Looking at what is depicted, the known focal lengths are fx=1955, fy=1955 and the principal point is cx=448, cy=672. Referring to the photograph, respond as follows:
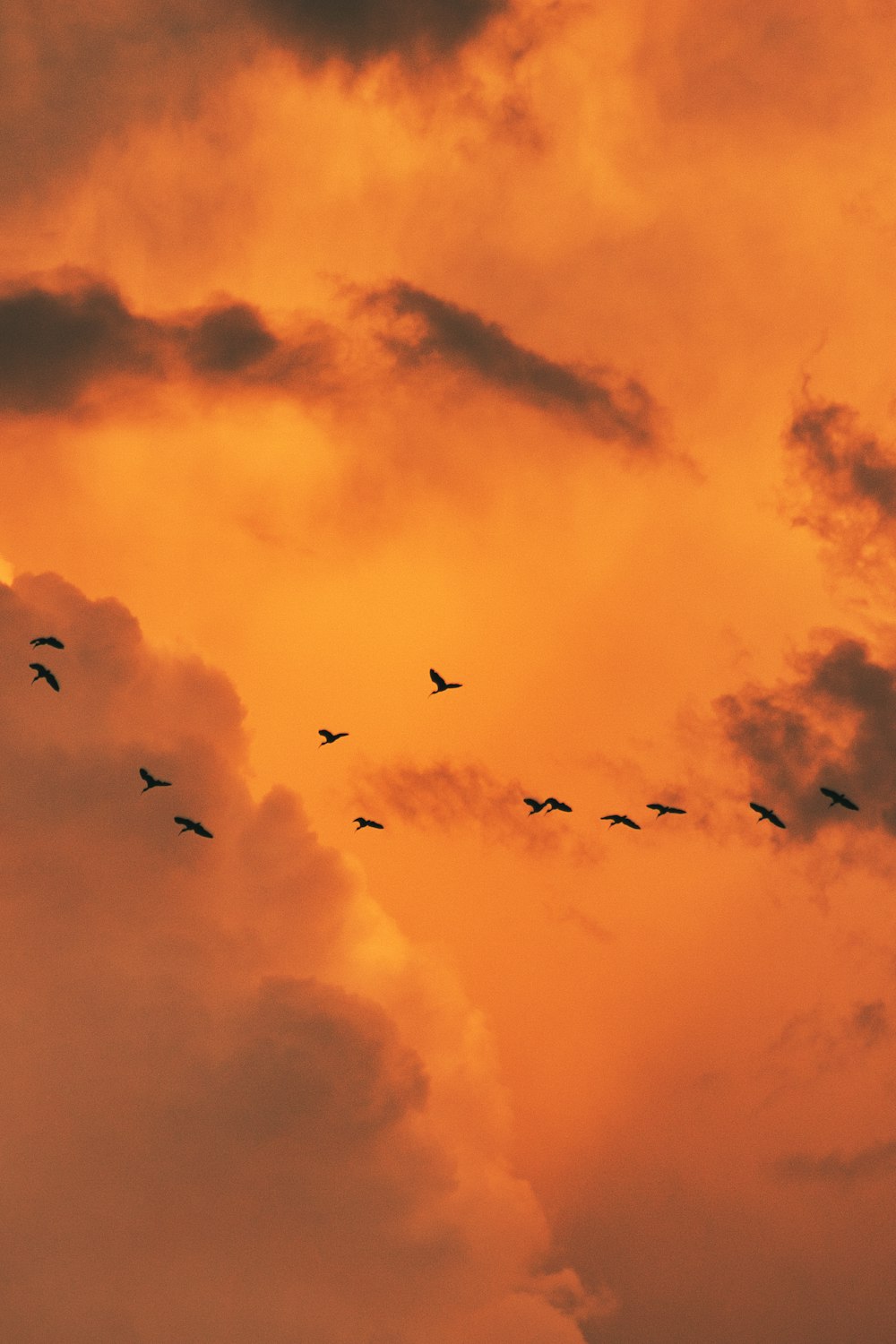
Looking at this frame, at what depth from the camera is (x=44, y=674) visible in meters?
159

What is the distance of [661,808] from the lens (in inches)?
6954

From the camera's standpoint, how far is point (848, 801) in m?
159

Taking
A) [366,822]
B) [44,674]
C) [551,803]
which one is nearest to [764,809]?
[551,803]

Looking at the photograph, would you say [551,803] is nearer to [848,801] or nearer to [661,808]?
[661,808]

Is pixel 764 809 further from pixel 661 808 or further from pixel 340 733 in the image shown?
pixel 340 733

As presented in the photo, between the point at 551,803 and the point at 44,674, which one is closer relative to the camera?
the point at 44,674

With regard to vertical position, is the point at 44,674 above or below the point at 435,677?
below

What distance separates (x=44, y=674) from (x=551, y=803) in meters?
50.1

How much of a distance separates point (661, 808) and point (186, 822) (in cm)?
4301

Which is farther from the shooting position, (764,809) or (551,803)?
(551,803)

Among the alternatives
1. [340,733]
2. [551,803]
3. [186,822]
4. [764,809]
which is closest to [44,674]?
[186,822]

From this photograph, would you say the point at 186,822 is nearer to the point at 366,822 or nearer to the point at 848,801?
the point at 366,822

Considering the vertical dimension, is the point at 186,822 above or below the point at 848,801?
below

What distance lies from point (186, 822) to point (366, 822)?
2397 cm
